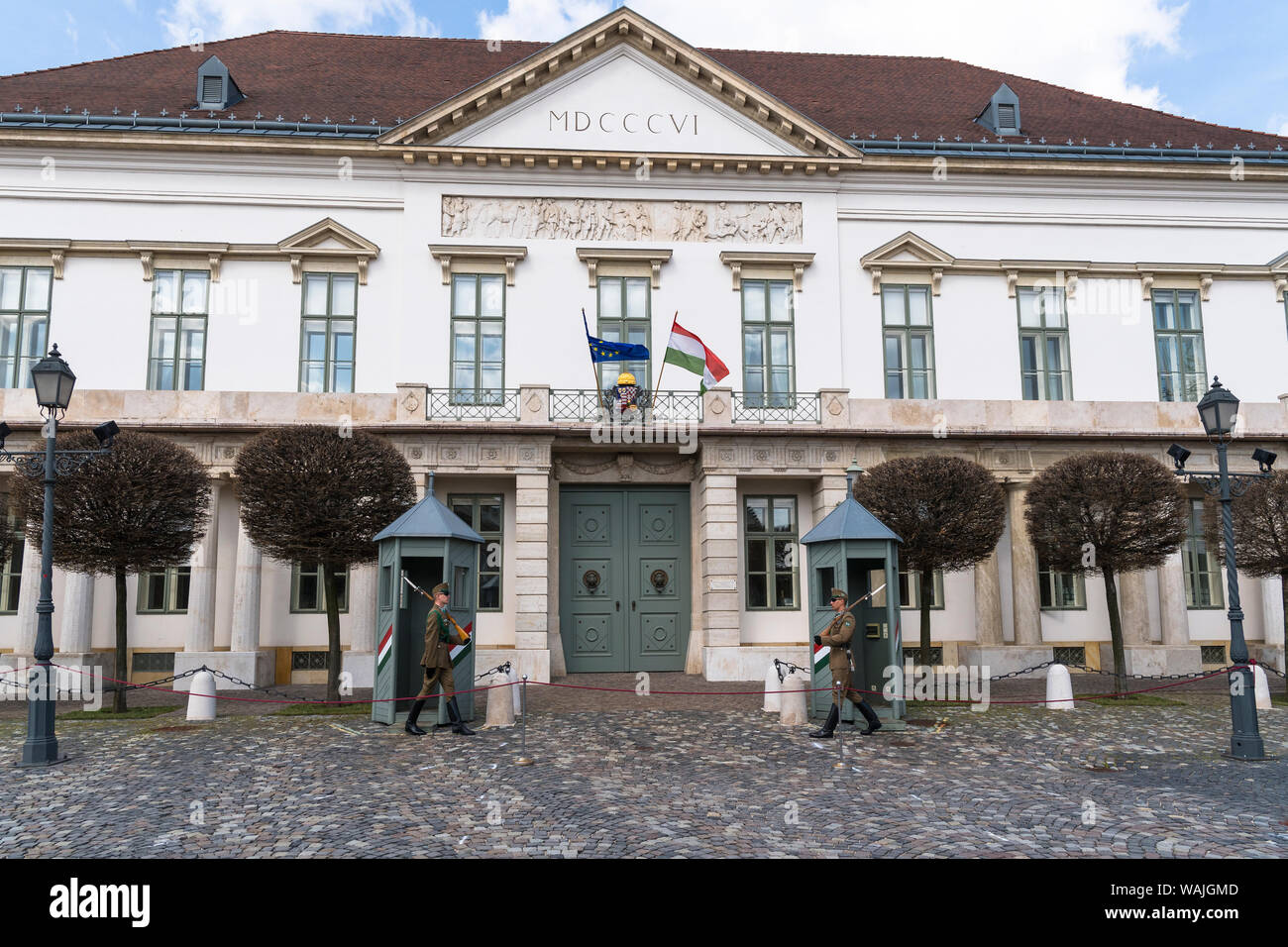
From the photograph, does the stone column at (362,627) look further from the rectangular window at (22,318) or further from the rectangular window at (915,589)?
the rectangular window at (915,589)

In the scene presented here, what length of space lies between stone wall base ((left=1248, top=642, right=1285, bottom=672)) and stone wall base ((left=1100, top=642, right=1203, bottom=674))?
1503mm

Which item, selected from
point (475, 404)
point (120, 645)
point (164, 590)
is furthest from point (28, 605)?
point (475, 404)

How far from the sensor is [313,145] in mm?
20906

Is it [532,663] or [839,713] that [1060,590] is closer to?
A: [839,713]

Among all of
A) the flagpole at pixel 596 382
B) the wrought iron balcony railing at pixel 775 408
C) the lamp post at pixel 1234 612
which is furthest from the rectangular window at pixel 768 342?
the lamp post at pixel 1234 612

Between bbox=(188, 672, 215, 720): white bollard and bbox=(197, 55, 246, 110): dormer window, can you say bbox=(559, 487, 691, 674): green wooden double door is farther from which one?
bbox=(197, 55, 246, 110): dormer window

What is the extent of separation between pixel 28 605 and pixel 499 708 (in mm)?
11690

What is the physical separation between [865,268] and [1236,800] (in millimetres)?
15599

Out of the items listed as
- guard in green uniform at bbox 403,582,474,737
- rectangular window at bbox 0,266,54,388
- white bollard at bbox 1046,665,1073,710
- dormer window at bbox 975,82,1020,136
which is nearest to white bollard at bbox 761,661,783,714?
white bollard at bbox 1046,665,1073,710

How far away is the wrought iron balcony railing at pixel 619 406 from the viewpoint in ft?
66.3

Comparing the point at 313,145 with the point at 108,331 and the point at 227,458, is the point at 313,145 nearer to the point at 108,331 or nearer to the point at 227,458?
the point at 108,331

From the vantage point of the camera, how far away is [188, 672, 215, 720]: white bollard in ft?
46.0

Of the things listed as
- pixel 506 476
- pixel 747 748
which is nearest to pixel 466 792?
pixel 747 748
